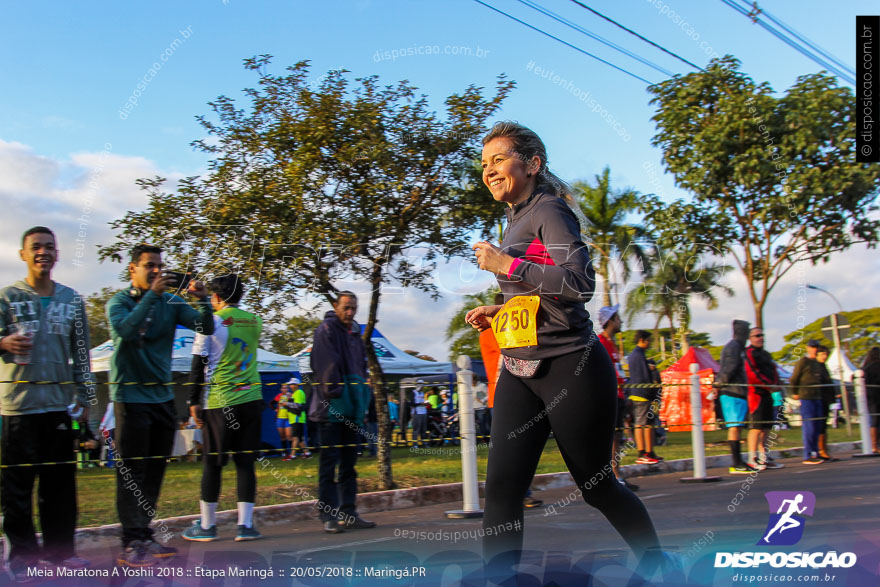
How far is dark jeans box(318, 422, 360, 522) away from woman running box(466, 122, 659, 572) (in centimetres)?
338

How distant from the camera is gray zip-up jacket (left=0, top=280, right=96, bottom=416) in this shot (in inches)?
168

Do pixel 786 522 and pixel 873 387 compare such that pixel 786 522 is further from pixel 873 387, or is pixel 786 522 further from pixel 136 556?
pixel 873 387

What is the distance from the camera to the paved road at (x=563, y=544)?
3748 mm

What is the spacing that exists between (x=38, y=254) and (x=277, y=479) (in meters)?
5.60

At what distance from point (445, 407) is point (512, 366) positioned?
1482cm

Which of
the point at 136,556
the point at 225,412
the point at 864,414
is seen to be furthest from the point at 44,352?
the point at 864,414

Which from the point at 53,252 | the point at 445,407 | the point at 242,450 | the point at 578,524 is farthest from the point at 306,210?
the point at 445,407

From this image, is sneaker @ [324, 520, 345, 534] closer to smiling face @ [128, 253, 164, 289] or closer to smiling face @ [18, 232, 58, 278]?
smiling face @ [128, 253, 164, 289]

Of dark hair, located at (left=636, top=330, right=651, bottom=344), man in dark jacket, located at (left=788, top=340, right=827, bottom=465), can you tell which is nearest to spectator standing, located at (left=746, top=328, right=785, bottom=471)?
man in dark jacket, located at (left=788, top=340, right=827, bottom=465)

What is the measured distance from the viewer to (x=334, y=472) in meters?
6.14

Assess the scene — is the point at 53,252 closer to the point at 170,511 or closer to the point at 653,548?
the point at 170,511

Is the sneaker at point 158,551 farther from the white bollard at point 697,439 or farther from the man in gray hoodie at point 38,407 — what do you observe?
the white bollard at point 697,439

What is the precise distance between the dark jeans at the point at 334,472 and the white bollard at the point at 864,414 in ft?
29.1

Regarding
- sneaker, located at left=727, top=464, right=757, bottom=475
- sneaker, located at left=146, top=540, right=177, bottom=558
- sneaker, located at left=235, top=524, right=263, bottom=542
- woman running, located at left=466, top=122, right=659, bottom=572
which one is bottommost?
sneaker, located at left=727, top=464, right=757, bottom=475
